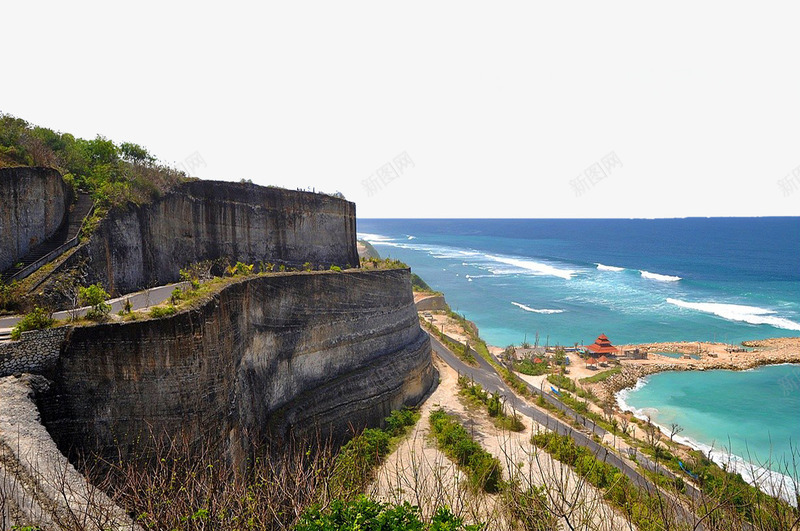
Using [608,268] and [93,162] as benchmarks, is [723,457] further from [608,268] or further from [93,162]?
[608,268]

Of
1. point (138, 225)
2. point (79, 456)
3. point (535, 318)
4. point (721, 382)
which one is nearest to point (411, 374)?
point (138, 225)

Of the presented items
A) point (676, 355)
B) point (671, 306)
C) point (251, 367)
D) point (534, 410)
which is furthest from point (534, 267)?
point (251, 367)

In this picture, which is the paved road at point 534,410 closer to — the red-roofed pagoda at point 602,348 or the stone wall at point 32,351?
the red-roofed pagoda at point 602,348

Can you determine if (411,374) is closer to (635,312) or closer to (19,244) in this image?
(19,244)

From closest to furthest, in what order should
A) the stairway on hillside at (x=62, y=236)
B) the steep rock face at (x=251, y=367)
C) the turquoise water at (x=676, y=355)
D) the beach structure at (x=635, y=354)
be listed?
1. the steep rock face at (x=251, y=367)
2. the stairway on hillside at (x=62, y=236)
3. the beach structure at (x=635, y=354)
4. the turquoise water at (x=676, y=355)

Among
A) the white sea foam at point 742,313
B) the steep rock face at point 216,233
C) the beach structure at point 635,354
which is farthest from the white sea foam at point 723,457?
the white sea foam at point 742,313
